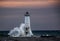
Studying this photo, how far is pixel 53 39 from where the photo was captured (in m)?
3.92

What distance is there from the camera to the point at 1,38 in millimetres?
3980

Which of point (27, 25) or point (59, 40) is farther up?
point (27, 25)

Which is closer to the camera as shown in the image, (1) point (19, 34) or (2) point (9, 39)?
(2) point (9, 39)

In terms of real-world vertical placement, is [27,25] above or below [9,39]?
above

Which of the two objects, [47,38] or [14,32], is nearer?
[47,38]

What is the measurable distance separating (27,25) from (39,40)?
1.06 metres

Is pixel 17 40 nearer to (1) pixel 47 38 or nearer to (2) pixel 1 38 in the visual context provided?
(2) pixel 1 38

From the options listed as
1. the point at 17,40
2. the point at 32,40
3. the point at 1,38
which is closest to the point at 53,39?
the point at 32,40

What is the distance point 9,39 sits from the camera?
3.97 meters

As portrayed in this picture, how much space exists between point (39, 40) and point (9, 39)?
621mm

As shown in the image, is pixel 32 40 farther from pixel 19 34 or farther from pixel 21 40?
pixel 19 34

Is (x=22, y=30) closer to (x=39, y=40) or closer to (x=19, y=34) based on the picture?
(x=19, y=34)

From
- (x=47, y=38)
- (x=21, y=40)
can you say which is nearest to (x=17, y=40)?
(x=21, y=40)

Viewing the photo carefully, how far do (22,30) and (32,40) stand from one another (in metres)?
1.10
